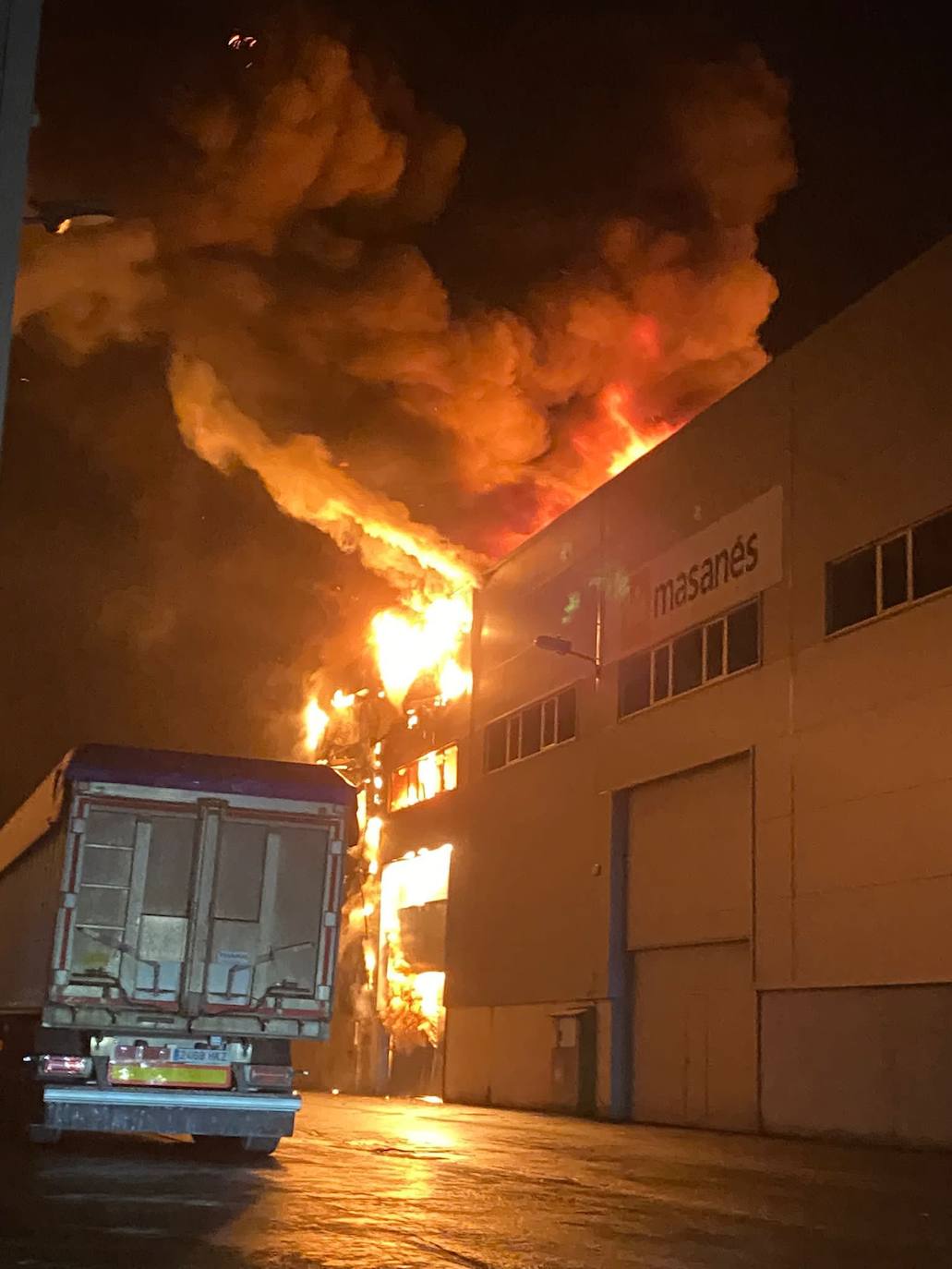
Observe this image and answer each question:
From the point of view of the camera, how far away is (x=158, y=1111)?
11.6 meters

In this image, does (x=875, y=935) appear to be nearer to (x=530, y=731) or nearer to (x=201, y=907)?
(x=201, y=907)

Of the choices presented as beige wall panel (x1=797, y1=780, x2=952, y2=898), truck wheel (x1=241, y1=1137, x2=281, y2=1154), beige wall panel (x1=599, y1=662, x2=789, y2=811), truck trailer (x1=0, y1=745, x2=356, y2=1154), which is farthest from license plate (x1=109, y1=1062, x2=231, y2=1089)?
A: beige wall panel (x1=599, y1=662, x2=789, y2=811)

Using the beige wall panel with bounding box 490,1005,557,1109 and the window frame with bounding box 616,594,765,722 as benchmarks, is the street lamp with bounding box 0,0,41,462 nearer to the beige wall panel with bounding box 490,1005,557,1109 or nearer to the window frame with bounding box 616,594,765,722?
the window frame with bounding box 616,594,765,722

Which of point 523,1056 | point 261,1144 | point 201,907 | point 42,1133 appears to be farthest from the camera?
point 523,1056

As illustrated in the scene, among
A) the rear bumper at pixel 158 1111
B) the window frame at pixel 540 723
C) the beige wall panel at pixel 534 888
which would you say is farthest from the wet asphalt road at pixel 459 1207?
the window frame at pixel 540 723

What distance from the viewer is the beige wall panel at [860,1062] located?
A: 1691 cm

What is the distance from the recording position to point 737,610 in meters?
22.1

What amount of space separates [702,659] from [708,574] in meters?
1.33

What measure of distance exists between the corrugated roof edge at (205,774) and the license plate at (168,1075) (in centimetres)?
227

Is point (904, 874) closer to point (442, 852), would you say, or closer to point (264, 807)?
point (264, 807)

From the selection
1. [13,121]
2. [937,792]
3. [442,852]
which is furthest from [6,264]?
[442,852]

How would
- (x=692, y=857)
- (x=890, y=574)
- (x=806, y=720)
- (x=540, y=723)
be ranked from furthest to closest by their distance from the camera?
1. (x=540, y=723)
2. (x=692, y=857)
3. (x=806, y=720)
4. (x=890, y=574)

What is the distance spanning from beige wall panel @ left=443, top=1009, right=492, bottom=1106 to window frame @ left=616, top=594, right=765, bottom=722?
8.57 meters

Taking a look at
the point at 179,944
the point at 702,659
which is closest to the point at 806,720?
the point at 702,659
